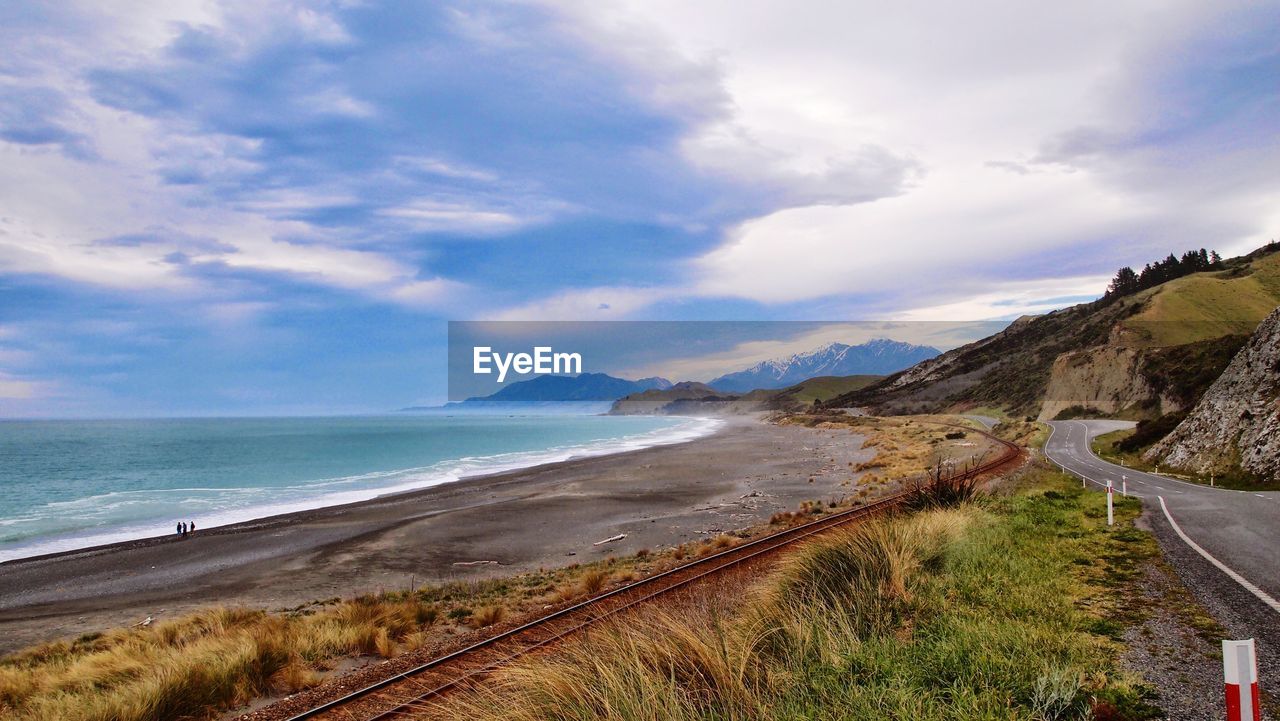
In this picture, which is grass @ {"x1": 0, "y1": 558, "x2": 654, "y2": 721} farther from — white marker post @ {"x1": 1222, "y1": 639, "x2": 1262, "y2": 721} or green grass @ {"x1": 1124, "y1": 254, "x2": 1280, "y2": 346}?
→ green grass @ {"x1": 1124, "y1": 254, "x2": 1280, "y2": 346}

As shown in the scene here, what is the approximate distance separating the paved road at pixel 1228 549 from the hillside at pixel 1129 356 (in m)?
33.1

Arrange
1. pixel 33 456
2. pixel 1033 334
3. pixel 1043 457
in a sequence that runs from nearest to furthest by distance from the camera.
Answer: pixel 1043 457, pixel 33 456, pixel 1033 334

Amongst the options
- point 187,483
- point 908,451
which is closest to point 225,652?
point 908,451

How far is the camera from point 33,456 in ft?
264

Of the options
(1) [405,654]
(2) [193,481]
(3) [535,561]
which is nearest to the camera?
(1) [405,654]

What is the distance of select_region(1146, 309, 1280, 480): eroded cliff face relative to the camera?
2244cm

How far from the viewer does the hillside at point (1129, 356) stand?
5516 cm

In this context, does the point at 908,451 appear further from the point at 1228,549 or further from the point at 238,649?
the point at 238,649

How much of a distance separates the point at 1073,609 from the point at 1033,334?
159036 mm

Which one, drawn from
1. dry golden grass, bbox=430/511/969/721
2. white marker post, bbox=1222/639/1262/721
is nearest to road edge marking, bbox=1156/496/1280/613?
dry golden grass, bbox=430/511/969/721

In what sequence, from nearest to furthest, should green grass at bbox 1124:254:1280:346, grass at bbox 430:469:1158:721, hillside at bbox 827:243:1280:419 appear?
grass at bbox 430:469:1158:721 → hillside at bbox 827:243:1280:419 → green grass at bbox 1124:254:1280:346

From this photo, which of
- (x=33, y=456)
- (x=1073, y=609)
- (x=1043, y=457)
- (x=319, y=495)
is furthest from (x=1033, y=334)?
(x=33, y=456)

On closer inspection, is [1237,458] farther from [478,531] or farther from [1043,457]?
[478,531]

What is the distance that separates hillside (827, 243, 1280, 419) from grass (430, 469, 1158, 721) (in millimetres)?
47376
